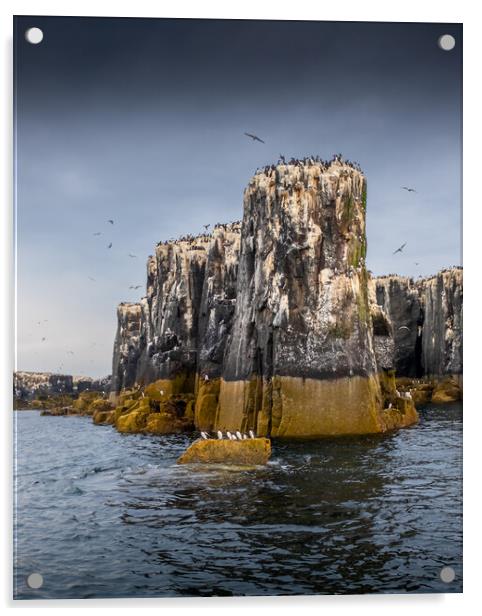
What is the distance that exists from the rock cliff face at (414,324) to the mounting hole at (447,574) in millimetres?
18047

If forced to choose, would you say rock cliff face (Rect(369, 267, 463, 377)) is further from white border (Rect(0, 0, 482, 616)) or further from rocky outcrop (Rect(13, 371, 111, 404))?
rocky outcrop (Rect(13, 371, 111, 404))

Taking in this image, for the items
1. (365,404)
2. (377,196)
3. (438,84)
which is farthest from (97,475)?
(365,404)

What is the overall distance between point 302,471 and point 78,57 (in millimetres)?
13089

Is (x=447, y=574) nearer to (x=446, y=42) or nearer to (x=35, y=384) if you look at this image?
(x=35, y=384)

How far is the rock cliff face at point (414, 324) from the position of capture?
35625 mm

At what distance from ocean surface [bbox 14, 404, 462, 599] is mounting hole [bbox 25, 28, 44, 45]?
7.40 meters

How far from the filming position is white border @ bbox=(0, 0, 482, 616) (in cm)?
1240

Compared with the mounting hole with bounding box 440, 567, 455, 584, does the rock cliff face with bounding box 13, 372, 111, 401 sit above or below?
above

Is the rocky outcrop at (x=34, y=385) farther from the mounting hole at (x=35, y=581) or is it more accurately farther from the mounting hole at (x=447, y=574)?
the mounting hole at (x=447, y=574)

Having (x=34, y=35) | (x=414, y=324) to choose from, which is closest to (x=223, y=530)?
(x=34, y=35)

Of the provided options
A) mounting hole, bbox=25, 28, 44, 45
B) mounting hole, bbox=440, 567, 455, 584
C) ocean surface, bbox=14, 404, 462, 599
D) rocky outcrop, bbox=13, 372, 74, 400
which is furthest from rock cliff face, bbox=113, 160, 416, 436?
mounting hole, bbox=440, 567, 455, 584

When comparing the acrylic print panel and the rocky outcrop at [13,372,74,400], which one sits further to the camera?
the rocky outcrop at [13,372,74,400]

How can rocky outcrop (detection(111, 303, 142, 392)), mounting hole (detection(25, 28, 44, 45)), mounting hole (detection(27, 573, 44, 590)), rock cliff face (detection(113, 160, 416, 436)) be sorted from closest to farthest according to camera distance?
mounting hole (detection(27, 573, 44, 590)), mounting hole (detection(25, 28, 44, 45)), rock cliff face (detection(113, 160, 416, 436)), rocky outcrop (detection(111, 303, 142, 392))
